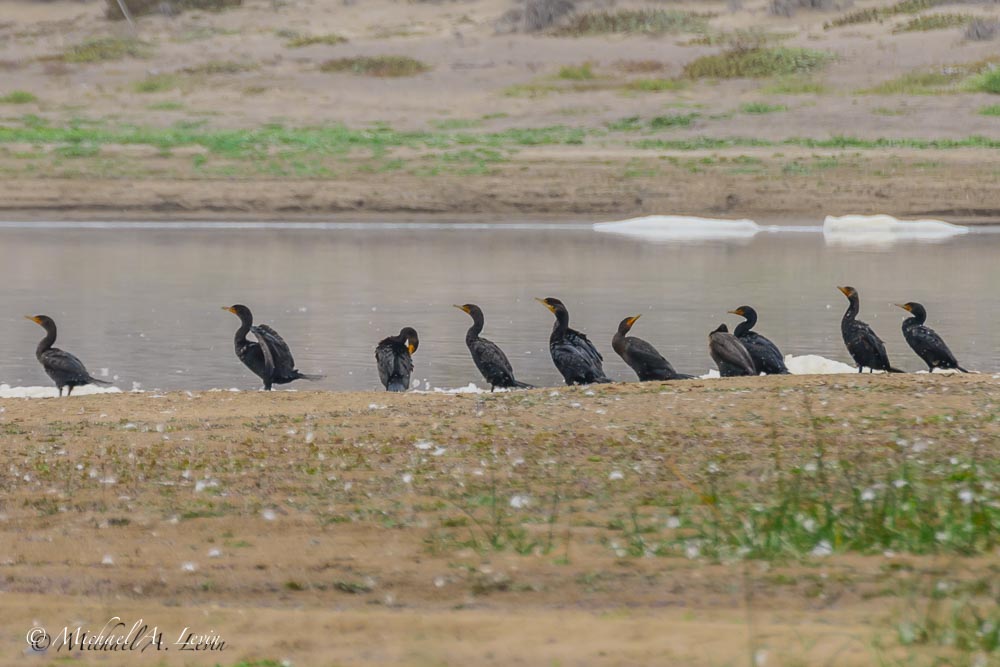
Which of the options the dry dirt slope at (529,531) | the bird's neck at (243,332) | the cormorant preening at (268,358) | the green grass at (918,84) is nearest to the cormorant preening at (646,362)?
the dry dirt slope at (529,531)

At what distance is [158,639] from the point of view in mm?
5211

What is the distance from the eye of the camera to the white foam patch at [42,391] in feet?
40.8

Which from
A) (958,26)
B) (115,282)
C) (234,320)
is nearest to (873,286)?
(234,320)

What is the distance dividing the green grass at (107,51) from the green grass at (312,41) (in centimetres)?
375

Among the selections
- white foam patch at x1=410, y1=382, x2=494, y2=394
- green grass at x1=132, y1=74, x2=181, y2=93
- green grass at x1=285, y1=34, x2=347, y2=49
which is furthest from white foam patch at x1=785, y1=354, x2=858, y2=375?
green grass at x1=285, y1=34, x2=347, y2=49

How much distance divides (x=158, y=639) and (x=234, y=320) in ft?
37.1

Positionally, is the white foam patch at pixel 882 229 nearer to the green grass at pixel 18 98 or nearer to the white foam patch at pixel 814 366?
the white foam patch at pixel 814 366

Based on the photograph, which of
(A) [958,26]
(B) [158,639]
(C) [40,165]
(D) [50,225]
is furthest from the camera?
(A) [958,26]

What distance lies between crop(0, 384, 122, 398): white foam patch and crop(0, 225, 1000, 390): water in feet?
0.96

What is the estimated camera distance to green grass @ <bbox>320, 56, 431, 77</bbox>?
38.9m

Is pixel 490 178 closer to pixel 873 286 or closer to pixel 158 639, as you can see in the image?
pixel 873 286

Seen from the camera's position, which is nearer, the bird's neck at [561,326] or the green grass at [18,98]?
the bird's neck at [561,326]

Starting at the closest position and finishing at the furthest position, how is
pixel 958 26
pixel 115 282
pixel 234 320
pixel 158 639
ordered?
pixel 158 639 → pixel 234 320 → pixel 115 282 → pixel 958 26

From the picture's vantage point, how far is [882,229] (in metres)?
25.3
